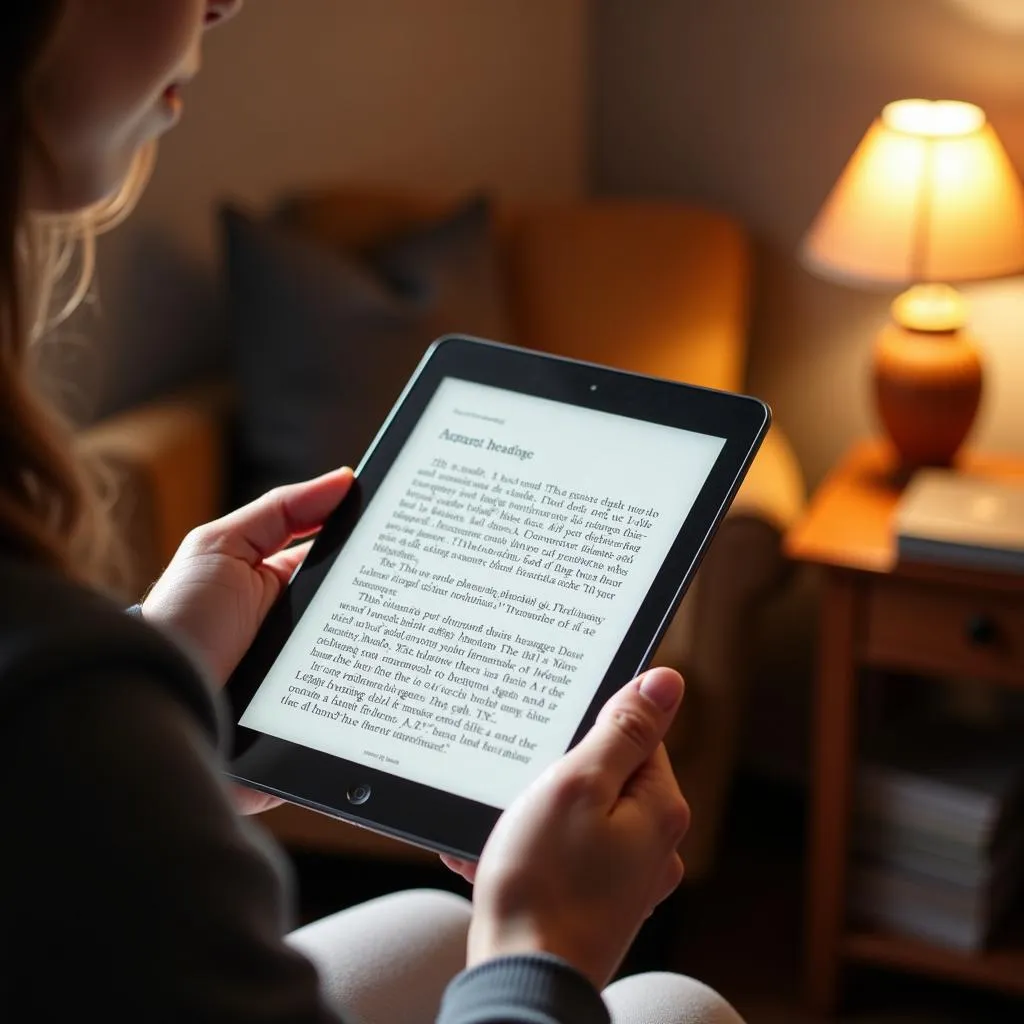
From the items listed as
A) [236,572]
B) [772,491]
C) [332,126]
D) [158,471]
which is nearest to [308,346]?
[158,471]

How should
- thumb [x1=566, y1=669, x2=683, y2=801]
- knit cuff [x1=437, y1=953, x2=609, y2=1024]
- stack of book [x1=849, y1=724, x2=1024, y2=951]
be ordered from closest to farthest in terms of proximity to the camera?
knit cuff [x1=437, y1=953, x2=609, y2=1024] → thumb [x1=566, y1=669, x2=683, y2=801] → stack of book [x1=849, y1=724, x2=1024, y2=951]

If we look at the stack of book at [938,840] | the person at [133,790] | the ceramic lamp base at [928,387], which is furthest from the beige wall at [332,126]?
the person at [133,790]

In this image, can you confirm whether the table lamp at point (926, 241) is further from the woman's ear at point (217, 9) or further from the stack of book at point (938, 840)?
the woman's ear at point (217, 9)

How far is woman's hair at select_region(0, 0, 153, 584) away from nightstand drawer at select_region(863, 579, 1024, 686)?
3.83 feet

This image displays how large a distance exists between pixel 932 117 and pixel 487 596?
4.23 feet

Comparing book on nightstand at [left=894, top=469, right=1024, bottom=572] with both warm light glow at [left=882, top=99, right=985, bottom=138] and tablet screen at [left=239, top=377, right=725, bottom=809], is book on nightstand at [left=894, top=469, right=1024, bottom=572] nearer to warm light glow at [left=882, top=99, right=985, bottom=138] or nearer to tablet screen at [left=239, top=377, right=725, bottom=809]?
warm light glow at [left=882, top=99, right=985, bottom=138]

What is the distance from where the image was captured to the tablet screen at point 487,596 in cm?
74

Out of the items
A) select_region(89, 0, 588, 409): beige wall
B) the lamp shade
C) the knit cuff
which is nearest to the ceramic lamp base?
the lamp shade

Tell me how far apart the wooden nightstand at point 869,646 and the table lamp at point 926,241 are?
116mm

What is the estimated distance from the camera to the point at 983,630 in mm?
1546

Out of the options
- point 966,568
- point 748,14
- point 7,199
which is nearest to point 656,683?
point 7,199

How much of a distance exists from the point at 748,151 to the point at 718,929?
1175 millimetres

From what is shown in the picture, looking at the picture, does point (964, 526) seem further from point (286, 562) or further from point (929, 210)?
point (286, 562)

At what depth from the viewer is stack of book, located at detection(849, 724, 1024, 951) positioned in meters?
1.67
